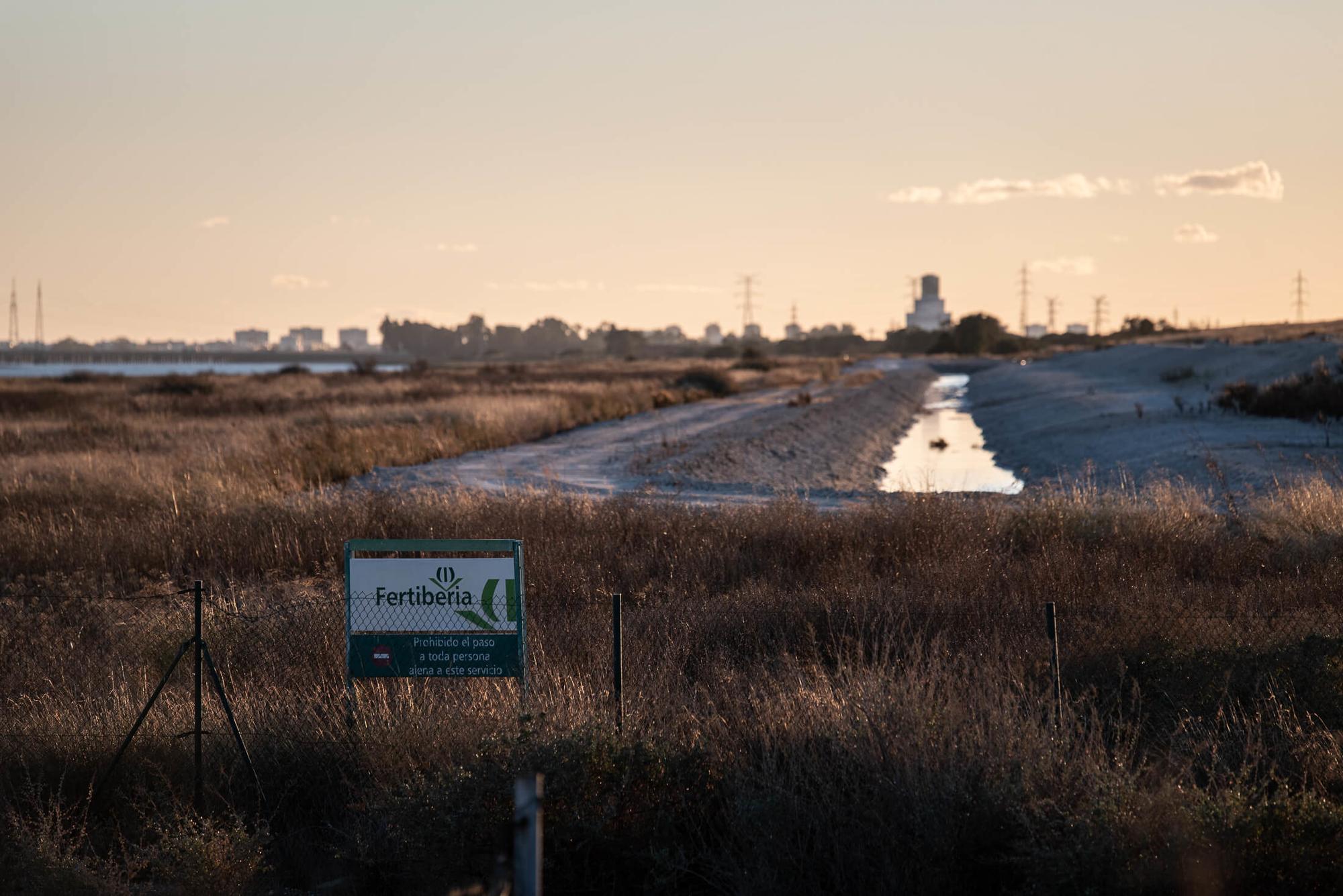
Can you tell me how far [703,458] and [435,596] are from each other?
19.4 meters

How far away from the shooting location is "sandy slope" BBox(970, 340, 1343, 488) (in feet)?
76.3

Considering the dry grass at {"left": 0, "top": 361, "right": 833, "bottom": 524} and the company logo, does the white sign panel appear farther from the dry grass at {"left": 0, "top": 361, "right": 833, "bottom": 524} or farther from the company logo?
the dry grass at {"left": 0, "top": 361, "right": 833, "bottom": 524}

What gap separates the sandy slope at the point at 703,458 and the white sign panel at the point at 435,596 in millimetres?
11171

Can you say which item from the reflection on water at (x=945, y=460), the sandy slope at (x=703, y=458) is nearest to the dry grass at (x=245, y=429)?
the sandy slope at (x=703, y=458)

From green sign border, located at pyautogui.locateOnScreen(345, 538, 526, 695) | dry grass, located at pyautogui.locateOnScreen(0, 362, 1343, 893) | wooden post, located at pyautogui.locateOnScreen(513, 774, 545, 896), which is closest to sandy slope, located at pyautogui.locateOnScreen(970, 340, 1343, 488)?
dry grass, located at pyautogui.locateOnScreen(0, 362, 1343, 893)

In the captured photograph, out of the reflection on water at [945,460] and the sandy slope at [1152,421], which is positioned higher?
the sandy slope at [1152,421]

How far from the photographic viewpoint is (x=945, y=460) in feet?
115

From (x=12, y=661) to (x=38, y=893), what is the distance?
4.14 metres

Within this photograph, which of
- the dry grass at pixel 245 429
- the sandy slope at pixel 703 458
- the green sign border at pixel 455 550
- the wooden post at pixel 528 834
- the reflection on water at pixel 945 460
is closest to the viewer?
the wooden post at pixel 528 834

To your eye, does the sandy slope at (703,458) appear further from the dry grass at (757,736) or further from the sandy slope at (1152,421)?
the dry grass at (757,736)

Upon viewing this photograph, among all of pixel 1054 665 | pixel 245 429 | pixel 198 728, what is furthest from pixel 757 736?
pixel 245 429

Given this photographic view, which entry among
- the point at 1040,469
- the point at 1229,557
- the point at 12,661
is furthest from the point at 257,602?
the point at 1040,469

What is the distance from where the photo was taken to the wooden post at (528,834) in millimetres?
3215

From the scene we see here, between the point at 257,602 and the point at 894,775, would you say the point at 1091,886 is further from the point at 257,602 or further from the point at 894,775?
the point at 257,602
